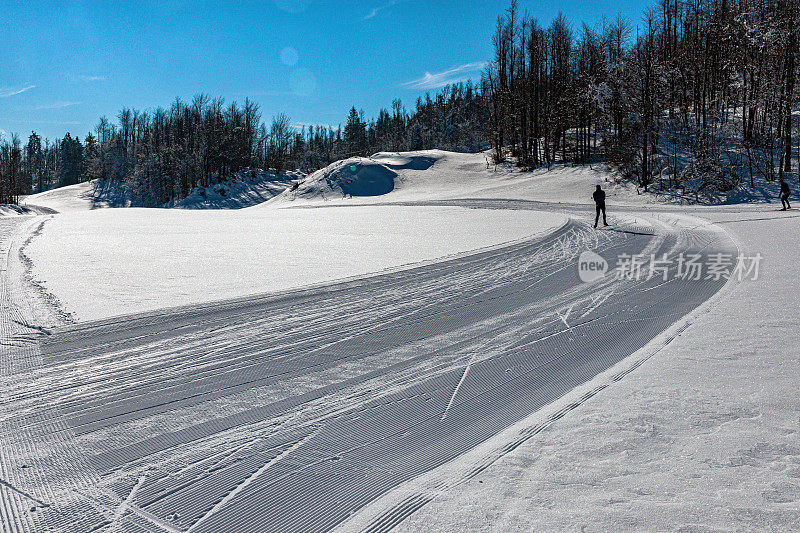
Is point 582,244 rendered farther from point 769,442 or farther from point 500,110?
point 500,110

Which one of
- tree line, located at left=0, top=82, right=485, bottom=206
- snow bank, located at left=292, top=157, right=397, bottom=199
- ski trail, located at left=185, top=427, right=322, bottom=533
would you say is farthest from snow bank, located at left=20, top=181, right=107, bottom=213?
ski trail, located at left=185, top=427, right=322, bottom=533

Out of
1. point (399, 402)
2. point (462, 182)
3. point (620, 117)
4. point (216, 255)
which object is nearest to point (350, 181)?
point (462, 182)

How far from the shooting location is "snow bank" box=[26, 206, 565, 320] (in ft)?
24.8

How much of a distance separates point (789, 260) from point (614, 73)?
30.6 m

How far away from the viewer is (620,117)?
124 feet

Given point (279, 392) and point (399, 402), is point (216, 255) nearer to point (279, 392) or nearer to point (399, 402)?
point (279, 392)

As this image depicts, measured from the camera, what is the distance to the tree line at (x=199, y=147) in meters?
78.9

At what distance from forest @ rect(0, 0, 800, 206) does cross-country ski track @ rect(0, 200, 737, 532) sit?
1142 inches

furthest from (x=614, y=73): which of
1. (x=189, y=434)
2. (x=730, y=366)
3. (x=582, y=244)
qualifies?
(x=189, y=434)

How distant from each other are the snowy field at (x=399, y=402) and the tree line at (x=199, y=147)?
7144 centimetres

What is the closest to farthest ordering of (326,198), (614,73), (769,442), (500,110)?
(769,442), (614,73), (326,198), (500,110)

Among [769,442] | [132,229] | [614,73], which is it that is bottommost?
[769,442]

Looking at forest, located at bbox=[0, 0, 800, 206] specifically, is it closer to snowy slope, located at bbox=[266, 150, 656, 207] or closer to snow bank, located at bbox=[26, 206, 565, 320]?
snowy slope, located at bbox=[266, 150, 656, 207]

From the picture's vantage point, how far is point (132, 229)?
685 inches
